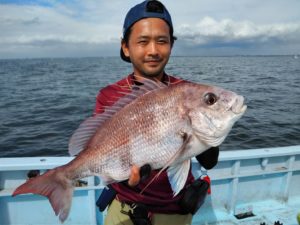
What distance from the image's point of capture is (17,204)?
4.20 m

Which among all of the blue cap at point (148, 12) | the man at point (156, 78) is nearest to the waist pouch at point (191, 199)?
the man at point (156, 78)

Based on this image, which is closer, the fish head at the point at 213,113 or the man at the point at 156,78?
the fish head at the point at 213,113

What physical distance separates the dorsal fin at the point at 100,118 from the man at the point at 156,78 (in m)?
0.33

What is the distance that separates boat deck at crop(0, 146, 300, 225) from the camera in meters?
4.18

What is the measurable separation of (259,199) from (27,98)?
2202 cm

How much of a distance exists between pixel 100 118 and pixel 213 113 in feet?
3.09

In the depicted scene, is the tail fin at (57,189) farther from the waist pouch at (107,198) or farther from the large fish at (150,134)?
the waist pouch at (107,198)

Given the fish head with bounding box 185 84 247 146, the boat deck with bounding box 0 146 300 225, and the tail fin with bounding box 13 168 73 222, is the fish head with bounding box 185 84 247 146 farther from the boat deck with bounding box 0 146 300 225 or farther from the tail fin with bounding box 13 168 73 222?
the boat deck with bounding box 0 146 300 225

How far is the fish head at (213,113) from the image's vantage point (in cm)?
223

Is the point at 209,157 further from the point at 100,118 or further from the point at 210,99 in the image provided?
the point at 100,118

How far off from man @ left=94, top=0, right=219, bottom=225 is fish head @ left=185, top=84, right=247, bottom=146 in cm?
51

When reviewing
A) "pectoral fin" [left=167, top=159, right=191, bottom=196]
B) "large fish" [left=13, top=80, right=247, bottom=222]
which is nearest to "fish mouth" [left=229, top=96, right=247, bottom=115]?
"large fish" [left=13, top=80, right=247, bottom=222]

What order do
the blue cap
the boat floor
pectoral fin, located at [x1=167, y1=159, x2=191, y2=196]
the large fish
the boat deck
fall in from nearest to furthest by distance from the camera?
1. the large fish
2. pectoral fin, located at [x1=167, y1=159, x2=191, y2=196]
3. the blue cap
4. the boat deck
5. the boat floor

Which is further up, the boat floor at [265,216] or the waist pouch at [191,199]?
the waist pouch at [191,199]
